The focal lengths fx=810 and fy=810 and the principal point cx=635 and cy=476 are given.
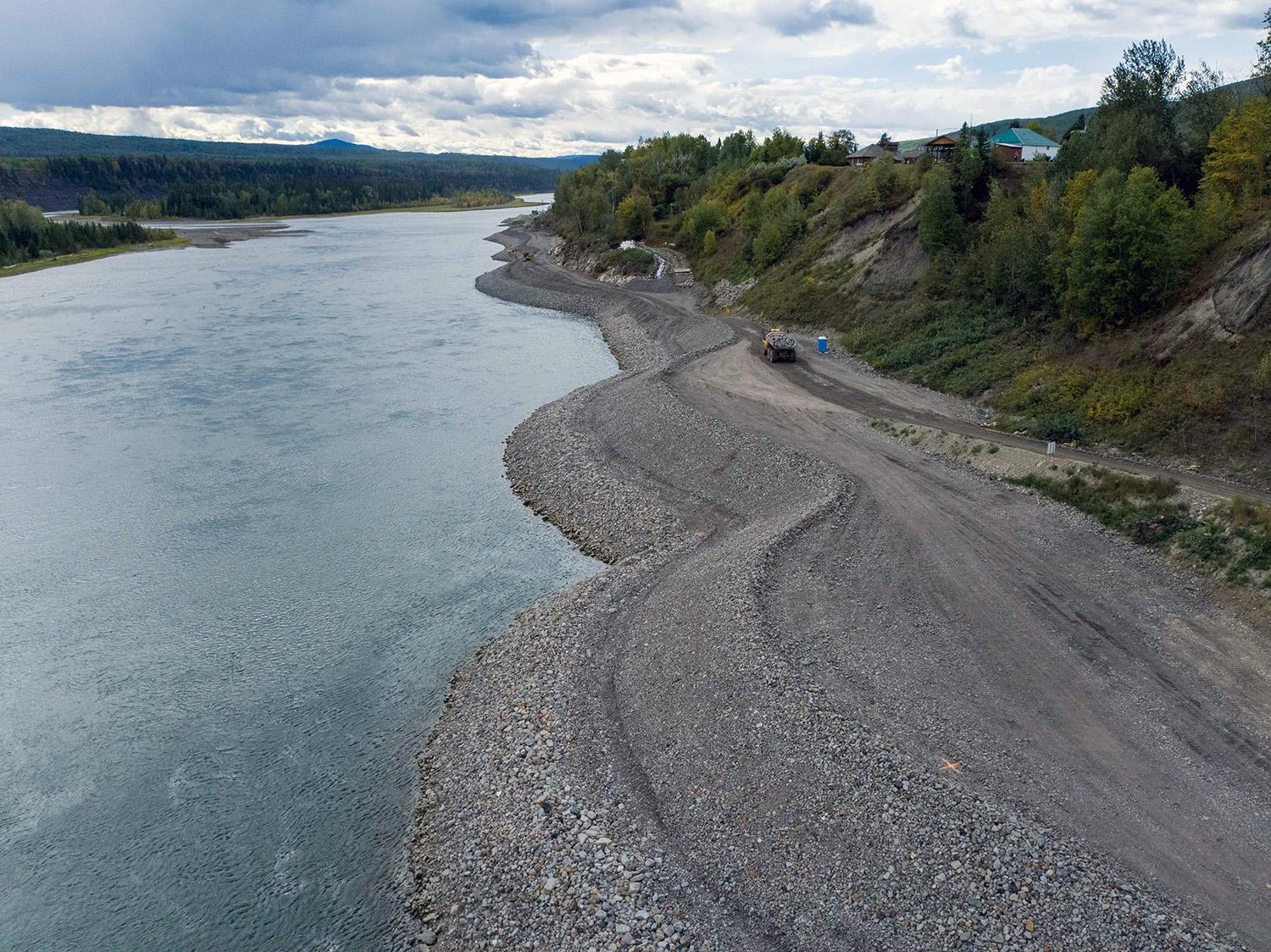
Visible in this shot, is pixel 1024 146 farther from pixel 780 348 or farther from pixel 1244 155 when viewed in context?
pixel 780 348

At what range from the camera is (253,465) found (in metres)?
38.6

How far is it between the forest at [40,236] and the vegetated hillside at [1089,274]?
10809cm

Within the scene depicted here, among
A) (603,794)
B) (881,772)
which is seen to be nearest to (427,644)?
(603,794)

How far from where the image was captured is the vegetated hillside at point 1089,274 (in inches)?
1209

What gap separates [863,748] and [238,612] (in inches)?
794

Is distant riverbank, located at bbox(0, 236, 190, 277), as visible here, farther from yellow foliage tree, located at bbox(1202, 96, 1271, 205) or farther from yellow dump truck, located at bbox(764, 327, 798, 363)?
yellow foliage tree, located at bbox(1202, 96, 1271, 205)

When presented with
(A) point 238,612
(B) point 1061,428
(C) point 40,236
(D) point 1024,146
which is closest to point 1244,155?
(B) point 1061,428

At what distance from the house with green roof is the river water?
40702mm

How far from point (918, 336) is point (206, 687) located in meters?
39.5

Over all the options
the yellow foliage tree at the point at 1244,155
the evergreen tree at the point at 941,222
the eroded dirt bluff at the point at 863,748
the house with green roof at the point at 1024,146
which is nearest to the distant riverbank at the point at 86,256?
the evergreen tree at the point at 941,222

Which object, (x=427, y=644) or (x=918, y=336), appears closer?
(x=427, y=644)

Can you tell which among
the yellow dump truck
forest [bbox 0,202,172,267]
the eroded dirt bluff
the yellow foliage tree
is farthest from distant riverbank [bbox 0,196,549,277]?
the yellow foliage tree

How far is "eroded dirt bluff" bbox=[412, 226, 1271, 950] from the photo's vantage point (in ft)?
46.9

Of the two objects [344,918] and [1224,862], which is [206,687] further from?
[1224,862]
